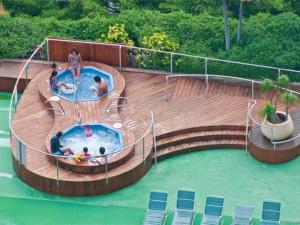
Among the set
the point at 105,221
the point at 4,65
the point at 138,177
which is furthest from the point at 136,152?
the point at 4,65

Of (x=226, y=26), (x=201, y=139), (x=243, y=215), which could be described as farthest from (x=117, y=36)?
(x=243, y=215)

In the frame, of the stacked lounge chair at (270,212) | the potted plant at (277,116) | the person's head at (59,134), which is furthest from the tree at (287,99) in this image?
the person's head at (59,134)

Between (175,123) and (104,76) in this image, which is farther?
(104,76)

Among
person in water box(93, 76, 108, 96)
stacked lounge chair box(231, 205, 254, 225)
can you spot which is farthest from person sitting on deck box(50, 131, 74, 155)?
stacked lounge chair box(231, 205, 254, 225)

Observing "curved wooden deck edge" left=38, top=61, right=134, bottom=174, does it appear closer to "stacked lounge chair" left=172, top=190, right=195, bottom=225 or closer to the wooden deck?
the wooden deck

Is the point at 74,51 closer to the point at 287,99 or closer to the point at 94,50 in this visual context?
the point at 94,50

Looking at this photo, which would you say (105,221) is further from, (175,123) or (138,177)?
(175,123)
